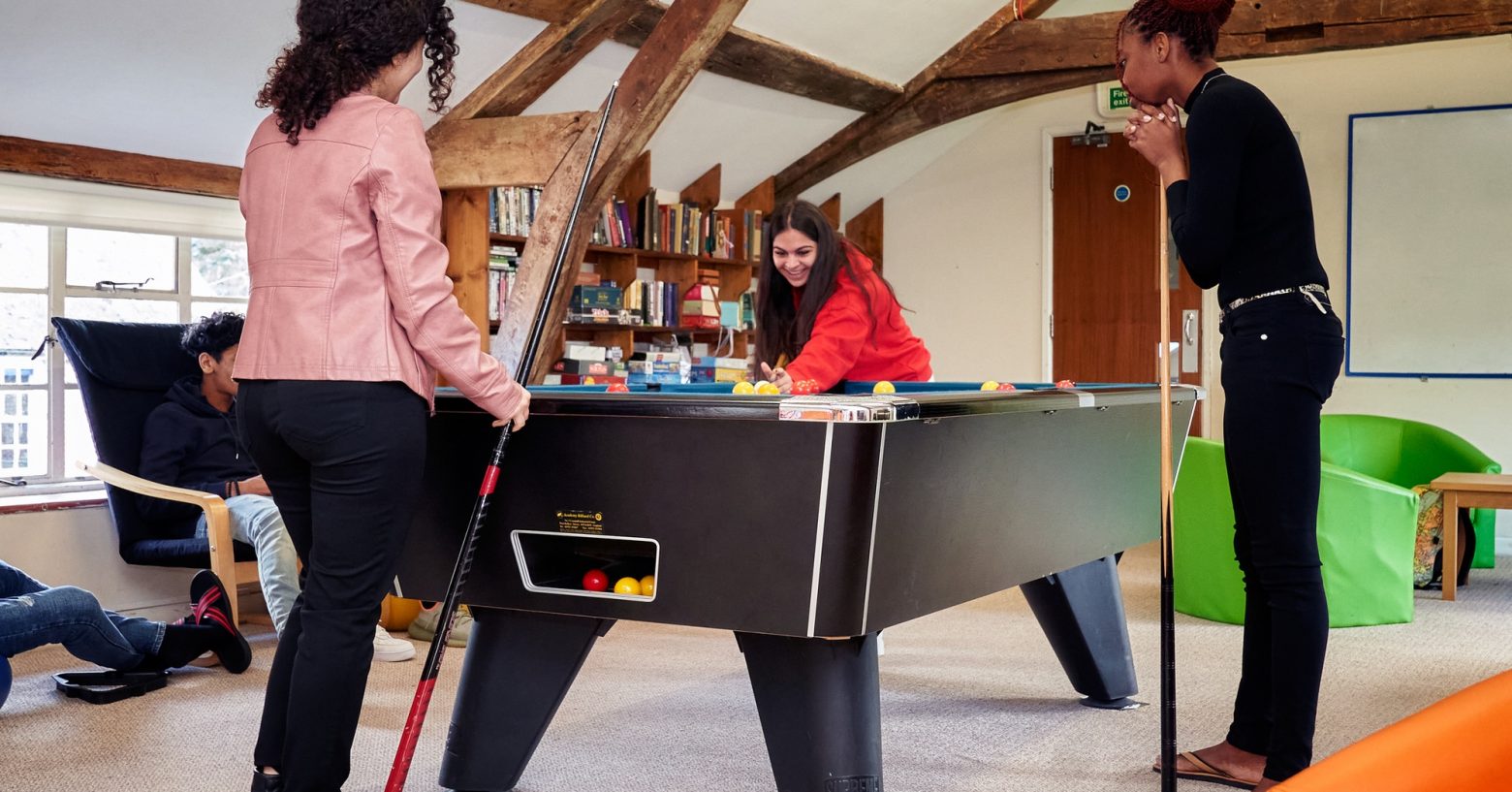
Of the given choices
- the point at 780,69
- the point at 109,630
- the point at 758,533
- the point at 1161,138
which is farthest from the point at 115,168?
the point at 1161,138

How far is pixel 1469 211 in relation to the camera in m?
6.28

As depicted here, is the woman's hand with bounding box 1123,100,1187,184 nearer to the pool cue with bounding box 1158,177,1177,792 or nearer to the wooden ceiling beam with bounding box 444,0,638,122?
the pool cue with bounding box 1158,177,1177,792

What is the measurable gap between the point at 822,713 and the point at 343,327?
0.95 meters

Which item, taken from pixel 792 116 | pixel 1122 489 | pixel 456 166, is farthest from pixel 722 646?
pixel 792 116

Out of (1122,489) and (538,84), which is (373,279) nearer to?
(1122,489)

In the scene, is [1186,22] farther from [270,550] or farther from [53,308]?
[53,308]

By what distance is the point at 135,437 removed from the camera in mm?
4133

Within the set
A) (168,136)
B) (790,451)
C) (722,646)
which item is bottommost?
(722,646)

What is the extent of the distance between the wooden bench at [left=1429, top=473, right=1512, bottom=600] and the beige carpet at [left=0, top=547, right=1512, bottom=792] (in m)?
0.55

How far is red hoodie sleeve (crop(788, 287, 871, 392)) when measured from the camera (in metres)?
3.20

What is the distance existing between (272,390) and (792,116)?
198 inches

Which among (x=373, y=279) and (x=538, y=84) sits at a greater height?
(x=538, y=84)

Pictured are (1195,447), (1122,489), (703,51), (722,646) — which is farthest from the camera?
(703,51)

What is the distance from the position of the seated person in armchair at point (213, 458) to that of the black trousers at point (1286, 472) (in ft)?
8.35
